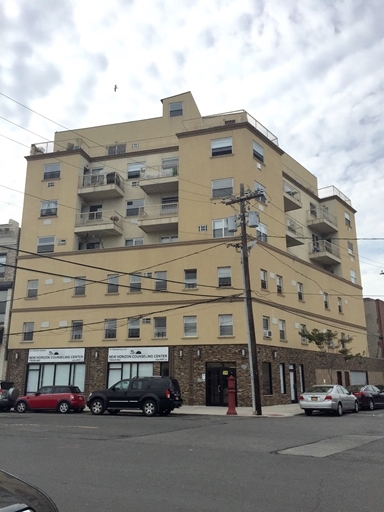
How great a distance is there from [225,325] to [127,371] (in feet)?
23.3

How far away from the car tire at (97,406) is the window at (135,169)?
64.1ft

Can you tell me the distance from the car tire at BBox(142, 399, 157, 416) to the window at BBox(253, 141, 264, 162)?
63.7 feet

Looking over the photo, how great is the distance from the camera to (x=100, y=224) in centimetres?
3438

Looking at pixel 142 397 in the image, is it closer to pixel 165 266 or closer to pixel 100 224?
pixel 165 266

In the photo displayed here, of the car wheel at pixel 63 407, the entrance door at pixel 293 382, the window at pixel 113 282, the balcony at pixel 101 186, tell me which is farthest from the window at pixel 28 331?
the entrance door at pixel 293 382

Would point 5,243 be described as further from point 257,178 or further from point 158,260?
point 257,178

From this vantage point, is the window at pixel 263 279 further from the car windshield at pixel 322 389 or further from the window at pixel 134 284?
the car windshield at pixel 322 389

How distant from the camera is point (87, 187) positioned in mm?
35844

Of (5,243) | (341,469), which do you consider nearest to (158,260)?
(5,243)

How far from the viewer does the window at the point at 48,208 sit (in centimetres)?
3572

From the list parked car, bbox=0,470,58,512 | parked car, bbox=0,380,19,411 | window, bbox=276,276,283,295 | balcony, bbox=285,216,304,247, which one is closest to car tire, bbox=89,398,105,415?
parked car, bbox=0,380,19,411

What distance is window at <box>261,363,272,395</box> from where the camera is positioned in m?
28.7

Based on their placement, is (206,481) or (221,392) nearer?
(206,481)

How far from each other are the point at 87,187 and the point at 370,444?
2882cm
